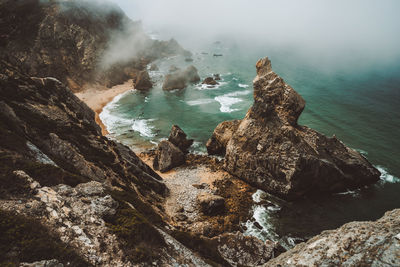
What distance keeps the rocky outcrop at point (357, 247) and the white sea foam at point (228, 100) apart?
1772 inches

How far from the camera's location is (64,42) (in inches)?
2808

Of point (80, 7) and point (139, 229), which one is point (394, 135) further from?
point (80, 7)

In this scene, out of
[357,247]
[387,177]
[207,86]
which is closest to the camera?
[357,247]

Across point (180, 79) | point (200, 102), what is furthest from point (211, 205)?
point (180, 79)

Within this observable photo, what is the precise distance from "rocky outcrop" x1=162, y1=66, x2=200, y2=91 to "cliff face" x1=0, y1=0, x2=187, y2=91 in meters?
19.5

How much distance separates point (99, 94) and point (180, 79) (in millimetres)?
26860

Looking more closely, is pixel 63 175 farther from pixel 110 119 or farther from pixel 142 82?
pixel 142 82

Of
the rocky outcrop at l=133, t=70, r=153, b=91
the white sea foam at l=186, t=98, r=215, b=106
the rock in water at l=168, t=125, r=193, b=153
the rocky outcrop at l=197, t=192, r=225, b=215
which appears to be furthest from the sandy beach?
the rocky outcrop at l=197, t=192, r=225, b=215

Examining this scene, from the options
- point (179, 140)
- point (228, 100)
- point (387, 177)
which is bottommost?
point (179, 140)

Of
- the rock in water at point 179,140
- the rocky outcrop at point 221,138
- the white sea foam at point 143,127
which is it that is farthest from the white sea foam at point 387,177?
the white sea foam at point 143,127

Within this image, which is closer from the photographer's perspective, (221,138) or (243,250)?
(243,250)

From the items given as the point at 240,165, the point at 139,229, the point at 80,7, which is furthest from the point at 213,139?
the point at 80,7

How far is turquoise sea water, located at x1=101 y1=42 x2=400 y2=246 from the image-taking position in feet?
78.5

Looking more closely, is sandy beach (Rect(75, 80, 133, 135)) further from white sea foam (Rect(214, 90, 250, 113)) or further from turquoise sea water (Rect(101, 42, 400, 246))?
white sea foam (Rect(214, 90, 250, 113))
